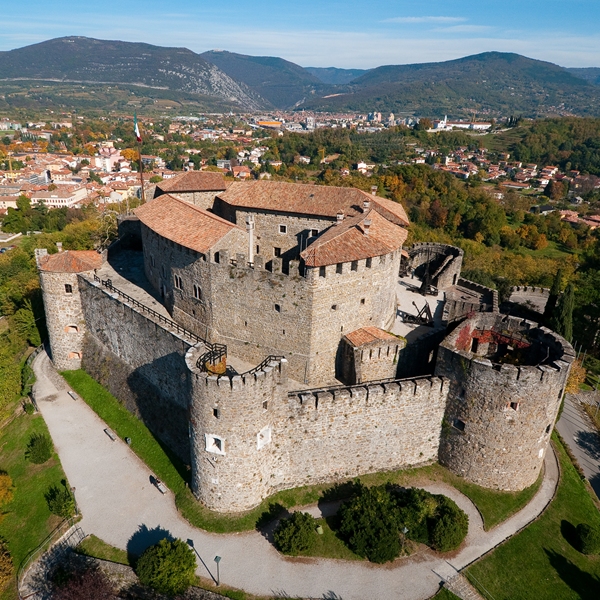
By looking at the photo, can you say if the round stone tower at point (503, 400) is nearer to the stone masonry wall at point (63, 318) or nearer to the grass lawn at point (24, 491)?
the grass lawn at point (24, 491)

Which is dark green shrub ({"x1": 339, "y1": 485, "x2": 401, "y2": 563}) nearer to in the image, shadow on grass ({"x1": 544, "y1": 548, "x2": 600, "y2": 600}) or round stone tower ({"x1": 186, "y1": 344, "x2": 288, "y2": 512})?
round stone tower ({"x1": 186, "y1": 344, "x2": 288, "y2": 512})

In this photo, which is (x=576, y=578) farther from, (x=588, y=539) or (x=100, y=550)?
(x=100, y=550)

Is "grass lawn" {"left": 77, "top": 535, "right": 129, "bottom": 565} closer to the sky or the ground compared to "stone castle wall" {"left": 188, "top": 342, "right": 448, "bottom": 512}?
closer to the ground

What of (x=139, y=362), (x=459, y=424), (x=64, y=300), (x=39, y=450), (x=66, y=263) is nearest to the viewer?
(x=459, y=424)

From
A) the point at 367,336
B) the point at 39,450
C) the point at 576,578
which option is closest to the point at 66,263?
the point at 39,450

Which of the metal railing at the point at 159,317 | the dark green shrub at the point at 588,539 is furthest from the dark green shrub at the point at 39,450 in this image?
the dark green shrub at the point at 588,539

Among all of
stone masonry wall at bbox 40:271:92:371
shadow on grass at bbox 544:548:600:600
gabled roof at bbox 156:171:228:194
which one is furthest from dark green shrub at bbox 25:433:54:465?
shadow on grass at bbox 544:548:600:600

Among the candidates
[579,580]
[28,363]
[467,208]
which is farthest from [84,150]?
[579,580]
